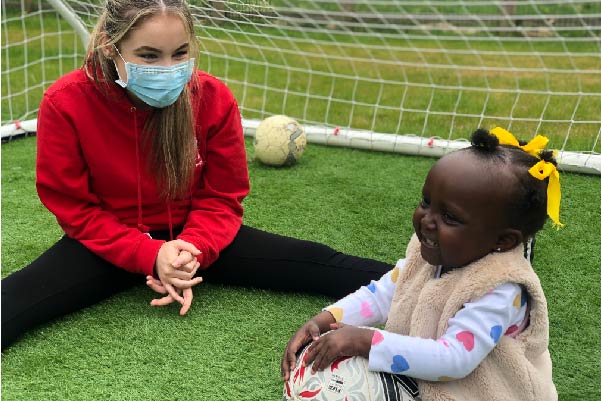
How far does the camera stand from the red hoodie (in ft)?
8.45

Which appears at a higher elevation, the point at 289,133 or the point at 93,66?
the point at 93,66

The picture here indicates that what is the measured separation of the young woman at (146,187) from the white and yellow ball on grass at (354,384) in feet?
2.75

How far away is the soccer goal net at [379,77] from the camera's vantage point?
4.38 m

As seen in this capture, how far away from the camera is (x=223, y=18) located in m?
4.00

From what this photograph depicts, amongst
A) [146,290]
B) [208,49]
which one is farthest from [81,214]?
[208,49]

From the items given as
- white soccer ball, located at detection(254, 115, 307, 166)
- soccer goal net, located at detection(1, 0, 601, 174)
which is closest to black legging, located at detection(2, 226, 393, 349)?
white soccer ball, located at detection(254, 115, 307, 166)

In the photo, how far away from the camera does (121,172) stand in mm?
2650

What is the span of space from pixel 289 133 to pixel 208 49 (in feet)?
5.23

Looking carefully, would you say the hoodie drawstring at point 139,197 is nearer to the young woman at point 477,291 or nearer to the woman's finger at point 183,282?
the woman's finger at point 183,282

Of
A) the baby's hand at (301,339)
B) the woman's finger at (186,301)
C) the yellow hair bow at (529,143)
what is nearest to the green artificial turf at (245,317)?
the woman's finger at (186,301)

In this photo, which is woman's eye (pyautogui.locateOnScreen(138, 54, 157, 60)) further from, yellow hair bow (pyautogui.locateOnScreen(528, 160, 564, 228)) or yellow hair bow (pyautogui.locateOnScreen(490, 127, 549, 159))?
yellow hair bow (pyautogui.locateOnScreen(528, 160, 564, 228))

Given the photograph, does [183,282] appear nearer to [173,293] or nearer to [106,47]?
[173,293]

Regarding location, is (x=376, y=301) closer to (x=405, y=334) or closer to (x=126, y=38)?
(x=405, y=334)

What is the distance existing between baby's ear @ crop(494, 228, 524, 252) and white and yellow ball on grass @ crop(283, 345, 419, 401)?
38cm
